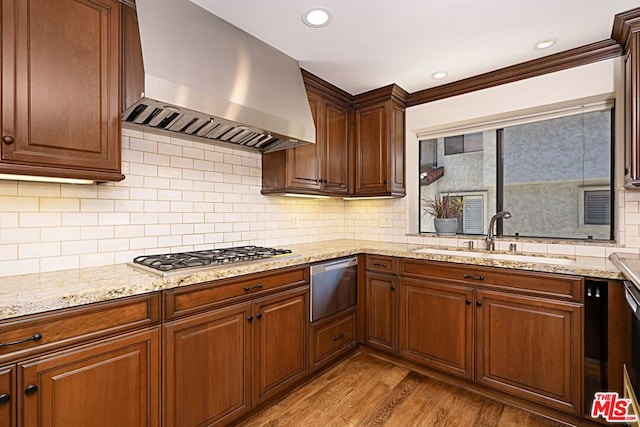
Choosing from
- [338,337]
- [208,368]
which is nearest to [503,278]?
[338,337]

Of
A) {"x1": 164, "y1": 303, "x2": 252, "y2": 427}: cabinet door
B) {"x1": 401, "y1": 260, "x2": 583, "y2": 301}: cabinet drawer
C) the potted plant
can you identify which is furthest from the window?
{"x1": 164, "y1": 303, "x2": 252, "y2": 427}: cabinet door

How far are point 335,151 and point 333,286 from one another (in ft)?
4.25

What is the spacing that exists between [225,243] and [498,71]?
105 inches

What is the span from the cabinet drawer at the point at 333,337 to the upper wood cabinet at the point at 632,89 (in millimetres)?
2201

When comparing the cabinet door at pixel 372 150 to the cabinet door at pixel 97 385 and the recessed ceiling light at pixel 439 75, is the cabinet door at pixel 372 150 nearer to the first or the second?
the recessed ceiling light at pixel 439 75

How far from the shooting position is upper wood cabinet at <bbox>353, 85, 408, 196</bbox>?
3.04m

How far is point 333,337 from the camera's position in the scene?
8.54ft

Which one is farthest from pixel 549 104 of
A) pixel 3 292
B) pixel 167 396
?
pixel 3 292

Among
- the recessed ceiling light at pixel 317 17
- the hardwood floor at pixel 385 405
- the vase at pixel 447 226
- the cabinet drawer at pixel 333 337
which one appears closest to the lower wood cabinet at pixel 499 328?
the hardwood floor at pixel 385 405

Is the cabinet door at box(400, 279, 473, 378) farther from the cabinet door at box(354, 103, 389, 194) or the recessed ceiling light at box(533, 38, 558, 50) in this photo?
the recessed ceiling light at box(533, 38, 558, 50)

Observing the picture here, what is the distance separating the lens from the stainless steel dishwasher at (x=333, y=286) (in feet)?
7.87

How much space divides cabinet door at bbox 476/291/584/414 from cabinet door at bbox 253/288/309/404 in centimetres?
126

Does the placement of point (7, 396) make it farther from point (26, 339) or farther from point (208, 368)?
point (208, 368)

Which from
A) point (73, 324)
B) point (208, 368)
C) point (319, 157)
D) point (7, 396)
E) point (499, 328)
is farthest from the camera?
point (319, 157)
